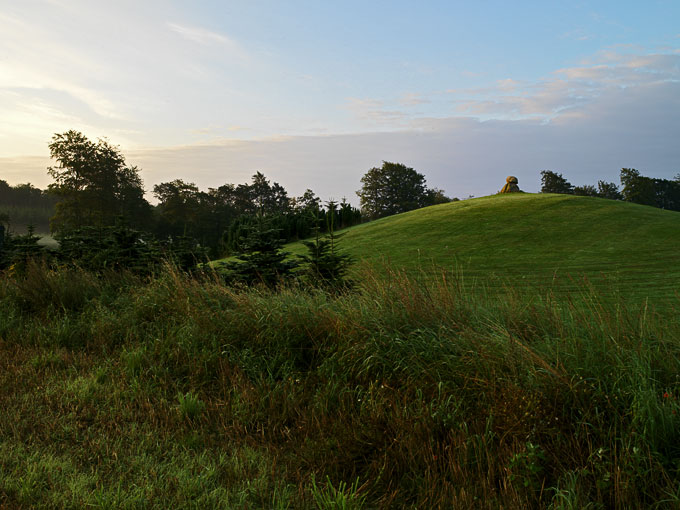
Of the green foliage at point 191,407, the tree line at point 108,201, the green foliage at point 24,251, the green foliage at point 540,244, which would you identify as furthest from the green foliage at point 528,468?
the tree line at point 108,201

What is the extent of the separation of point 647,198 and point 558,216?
4462 centimetres

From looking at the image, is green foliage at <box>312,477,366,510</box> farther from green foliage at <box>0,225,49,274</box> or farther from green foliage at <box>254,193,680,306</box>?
green foliage at <box>0,225,49,274</box>

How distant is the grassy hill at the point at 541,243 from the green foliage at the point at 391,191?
43.1 m

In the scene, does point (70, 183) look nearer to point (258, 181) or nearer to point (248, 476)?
point (258, 181)

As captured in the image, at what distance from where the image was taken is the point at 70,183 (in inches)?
1759

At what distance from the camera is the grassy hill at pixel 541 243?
43.4 ft

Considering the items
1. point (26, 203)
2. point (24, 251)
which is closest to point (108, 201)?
point (26, 203)

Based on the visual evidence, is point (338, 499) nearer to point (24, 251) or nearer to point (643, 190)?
point (24, 251)

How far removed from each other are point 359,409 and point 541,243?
16.6 metres

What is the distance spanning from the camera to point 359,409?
3453 millimetres

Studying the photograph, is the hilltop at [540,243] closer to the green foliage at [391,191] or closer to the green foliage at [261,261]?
the green foliage at [261,261]

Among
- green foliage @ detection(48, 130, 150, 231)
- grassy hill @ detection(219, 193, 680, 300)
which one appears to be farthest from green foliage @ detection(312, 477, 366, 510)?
green foliage @ detection(48, 130, 150, 231)

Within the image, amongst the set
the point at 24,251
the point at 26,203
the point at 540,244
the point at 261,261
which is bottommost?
the point at 540,244

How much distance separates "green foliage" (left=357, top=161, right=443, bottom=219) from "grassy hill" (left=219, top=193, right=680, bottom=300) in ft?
142
